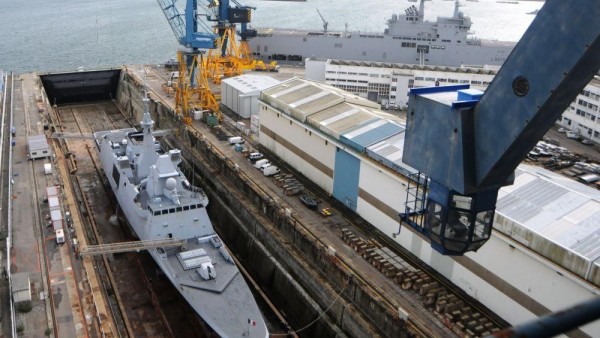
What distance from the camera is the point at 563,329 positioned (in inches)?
123

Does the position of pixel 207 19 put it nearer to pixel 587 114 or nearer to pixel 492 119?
pixel 587 114

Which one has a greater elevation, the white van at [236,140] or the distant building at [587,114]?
the distant building at [587,114]

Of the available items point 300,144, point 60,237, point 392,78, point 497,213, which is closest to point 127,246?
point 60,237

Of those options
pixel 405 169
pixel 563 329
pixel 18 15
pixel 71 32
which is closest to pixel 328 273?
pixel 405 169

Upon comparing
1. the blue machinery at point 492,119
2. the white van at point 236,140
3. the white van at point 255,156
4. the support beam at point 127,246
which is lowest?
the support beam at point 127,246

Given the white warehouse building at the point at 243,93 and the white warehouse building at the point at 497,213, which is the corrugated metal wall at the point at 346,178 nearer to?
the white warehouse building at the point at 497,213

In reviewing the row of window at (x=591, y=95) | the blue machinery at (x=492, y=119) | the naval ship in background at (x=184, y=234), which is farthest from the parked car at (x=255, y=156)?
the row of window at (x=591, y=95)

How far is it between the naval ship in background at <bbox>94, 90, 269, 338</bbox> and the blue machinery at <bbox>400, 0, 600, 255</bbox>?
12.4m

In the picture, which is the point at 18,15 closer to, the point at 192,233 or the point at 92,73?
the point at 92,73

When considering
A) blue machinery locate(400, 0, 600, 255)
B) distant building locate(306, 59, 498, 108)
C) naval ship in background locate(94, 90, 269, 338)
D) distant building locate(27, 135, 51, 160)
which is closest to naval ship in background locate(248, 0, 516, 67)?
distant building locate(306, 59, 498, 108)

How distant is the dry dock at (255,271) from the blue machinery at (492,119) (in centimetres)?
1090

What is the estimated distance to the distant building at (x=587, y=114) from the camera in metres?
41.0

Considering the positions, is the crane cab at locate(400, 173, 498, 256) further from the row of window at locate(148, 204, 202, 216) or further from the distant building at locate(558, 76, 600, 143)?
the distant building at locate(558, 76, 600, 143)

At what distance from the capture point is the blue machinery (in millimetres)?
6863
